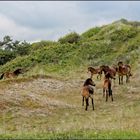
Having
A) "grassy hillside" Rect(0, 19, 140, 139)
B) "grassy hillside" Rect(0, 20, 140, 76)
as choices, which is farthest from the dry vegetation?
"grassy hillside" Rect(0, 20, 140, 76)

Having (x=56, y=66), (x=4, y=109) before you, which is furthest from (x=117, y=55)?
(x=4, y=109)

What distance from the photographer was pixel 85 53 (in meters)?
47.0

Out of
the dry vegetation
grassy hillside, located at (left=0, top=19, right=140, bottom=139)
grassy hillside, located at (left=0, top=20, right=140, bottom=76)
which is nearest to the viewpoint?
grassy hillside, located at (left=0, top=19, right=140, bottom=139)

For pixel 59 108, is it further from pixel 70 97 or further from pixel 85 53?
pixel 85 53

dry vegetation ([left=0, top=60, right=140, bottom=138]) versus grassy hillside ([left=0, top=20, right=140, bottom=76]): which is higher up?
grassy hillside ([left=0, top=20, right=140, bottom=76])

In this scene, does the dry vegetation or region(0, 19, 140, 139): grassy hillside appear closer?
region(0, 19, 140, 139): grassy hillside

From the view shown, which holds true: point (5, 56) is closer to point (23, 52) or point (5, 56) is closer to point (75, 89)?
point (23, 52)

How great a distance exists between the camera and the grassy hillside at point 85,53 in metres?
43.4

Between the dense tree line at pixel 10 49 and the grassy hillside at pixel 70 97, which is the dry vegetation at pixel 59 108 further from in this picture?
the dense tree line at pixel 10 49

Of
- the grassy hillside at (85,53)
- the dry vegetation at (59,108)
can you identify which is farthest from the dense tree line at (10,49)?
the dry vegetation at (59,108)

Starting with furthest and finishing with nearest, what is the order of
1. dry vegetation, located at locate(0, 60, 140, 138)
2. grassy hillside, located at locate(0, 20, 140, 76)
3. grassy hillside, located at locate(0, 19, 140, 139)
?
1. grassy hillside, located at locate(0, 20, 140, 76)
2. dry vegetation, located at locate(0, 60, 140, 138)
3. grassy hillside, located at locate(0, 19, 140, 139)

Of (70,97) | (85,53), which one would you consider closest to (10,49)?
(85,53)

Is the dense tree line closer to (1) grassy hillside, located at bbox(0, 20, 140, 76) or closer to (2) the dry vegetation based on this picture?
(1) grassy hillside, located at bbox(0, 20, 140, 76)

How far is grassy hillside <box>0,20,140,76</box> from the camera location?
142 feet
